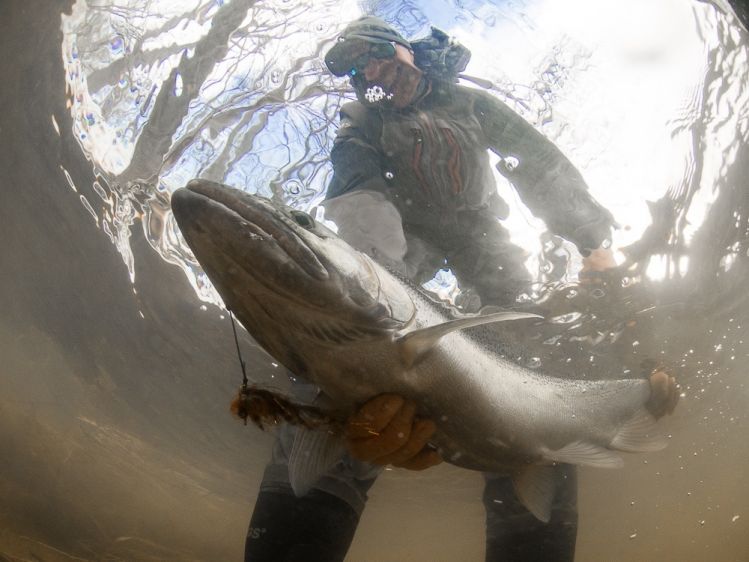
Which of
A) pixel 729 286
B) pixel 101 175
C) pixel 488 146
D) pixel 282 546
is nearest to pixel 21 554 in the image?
pixel 101 175

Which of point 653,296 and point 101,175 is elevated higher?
point 653,296

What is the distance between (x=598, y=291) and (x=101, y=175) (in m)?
8.39

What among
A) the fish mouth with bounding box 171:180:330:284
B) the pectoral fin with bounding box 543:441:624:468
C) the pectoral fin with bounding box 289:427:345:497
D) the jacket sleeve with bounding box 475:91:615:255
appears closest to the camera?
the fish mouth with bounding box 171:180:330:284

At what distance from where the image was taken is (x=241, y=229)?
6.48 ft

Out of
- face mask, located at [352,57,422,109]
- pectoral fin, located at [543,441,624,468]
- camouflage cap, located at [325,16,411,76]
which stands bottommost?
pectoral fin, located at [543,441,624,468]

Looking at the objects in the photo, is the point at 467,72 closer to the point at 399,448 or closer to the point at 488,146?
the point at 488,146

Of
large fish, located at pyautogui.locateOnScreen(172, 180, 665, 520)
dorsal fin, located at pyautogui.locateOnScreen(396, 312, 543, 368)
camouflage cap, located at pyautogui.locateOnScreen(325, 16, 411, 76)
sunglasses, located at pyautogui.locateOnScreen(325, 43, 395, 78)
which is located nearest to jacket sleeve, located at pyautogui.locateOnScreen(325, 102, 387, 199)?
sunglasses, located at pyautogui.locateOnScreen(325, 43, 395, 78)

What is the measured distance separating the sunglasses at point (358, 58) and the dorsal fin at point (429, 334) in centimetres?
286

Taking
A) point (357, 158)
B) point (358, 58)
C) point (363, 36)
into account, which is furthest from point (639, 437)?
point (363, 36)

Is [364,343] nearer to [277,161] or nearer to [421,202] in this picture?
[421,202]

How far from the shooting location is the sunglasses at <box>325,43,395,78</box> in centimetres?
402

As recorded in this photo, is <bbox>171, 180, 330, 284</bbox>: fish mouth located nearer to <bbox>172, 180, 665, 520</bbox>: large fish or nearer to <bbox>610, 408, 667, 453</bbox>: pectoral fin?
<bbox>172, 180, 665, 520</bbox>: large fish

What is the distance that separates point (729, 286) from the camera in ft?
29.3

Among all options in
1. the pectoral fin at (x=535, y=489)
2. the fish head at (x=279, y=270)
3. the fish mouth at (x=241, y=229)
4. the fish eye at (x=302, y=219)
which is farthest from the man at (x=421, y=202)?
the fish mouth at (x=241, y=229)
